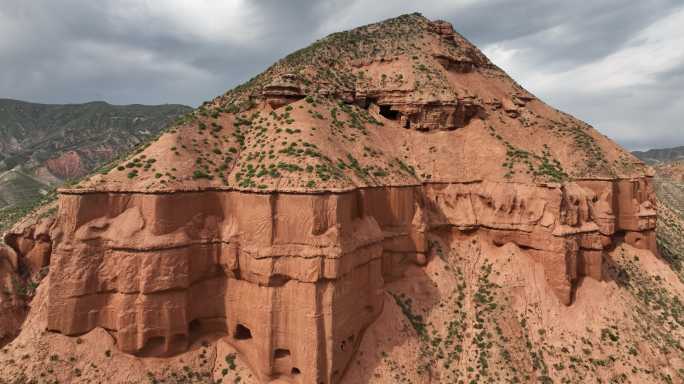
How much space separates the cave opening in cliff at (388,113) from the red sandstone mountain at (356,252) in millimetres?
297

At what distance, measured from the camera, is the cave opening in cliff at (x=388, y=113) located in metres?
40.9

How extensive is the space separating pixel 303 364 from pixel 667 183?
101 meters

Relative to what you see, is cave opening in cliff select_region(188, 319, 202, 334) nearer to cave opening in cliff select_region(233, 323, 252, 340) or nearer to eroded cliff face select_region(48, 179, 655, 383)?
eroded cliff face select_region(48, 179, 655, 383)

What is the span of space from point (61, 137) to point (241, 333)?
6728 inches

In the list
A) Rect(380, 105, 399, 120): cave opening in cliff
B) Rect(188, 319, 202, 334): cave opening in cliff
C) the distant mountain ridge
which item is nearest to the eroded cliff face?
Rect(188, 319, 202, 334): cave opening in cliff

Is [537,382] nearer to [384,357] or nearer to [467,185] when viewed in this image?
[384,357]

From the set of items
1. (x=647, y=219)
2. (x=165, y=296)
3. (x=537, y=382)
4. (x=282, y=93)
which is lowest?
(x=537, y=382)

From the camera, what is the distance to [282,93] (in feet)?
108

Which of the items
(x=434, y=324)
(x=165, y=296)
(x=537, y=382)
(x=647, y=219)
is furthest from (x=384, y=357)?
(x=647, y=219)

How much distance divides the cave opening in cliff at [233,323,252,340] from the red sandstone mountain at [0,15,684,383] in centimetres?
9

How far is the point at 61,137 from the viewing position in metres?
149

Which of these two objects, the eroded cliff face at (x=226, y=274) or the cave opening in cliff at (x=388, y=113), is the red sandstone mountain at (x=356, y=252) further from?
the cave opening in cliff at (x=388, y=113)

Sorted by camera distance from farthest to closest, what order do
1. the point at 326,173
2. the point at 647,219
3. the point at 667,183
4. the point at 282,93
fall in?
the point at 667,183, the point at 647,219, the point at 282,93, the point at 326,173

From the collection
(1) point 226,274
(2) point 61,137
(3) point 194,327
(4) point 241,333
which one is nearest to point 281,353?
(4) point 241,333
